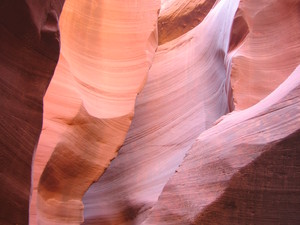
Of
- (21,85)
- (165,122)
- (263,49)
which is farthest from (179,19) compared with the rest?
(21,85)

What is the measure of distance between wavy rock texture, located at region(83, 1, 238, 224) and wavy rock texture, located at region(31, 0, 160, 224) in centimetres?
71

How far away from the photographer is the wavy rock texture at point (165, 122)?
7.24m

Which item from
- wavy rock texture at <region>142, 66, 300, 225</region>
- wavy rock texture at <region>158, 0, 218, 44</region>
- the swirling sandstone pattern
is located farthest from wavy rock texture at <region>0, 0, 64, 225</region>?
wavy rock texture at <region>158, 0, 218, 44</region>

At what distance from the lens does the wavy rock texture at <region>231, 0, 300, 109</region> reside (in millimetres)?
5829

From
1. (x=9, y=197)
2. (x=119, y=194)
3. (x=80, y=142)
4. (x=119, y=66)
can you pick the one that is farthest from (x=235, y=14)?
(x=9, y=197)

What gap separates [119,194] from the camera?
751 cm

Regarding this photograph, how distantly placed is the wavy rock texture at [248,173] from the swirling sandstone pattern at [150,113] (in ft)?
0.04

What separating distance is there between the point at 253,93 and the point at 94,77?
312cm

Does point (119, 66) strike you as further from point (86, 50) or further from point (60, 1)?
point (60, 1)

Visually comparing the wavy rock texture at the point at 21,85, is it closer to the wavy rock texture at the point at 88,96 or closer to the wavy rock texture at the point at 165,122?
the wavy rock texture at the point at 88,96

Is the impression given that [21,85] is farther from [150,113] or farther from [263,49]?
[150,113]

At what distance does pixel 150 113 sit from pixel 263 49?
2.86 meters

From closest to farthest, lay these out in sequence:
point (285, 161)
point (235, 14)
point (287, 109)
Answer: point (285, 161), point (287, 109), point (235, 14)

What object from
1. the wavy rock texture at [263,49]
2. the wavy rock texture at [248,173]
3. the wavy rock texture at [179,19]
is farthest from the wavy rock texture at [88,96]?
the wavy rock texture at [248,173]
